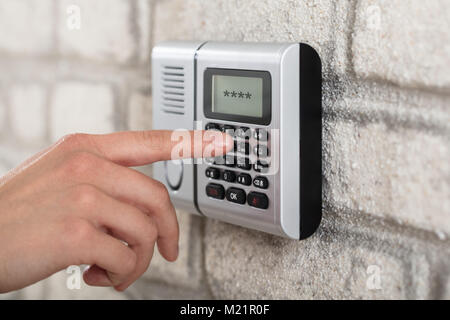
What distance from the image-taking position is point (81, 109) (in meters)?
0.91

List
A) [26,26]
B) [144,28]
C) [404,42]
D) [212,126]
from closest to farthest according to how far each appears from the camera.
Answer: [404,42] → [212,126] → [144,28] → [26,26]

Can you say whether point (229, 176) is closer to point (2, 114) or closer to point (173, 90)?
point (173, 90)

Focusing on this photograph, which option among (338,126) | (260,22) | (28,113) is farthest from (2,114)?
(338,126)

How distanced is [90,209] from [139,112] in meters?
0.30

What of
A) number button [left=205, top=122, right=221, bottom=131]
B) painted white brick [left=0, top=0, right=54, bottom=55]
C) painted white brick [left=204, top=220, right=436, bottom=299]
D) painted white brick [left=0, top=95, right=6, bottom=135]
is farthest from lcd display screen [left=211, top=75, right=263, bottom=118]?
painted white brick [left=0, top=95, right=6, bottom=135]

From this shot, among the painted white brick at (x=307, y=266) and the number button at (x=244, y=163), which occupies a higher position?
the number button at (x=244, y=163)

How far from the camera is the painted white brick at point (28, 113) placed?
969mm

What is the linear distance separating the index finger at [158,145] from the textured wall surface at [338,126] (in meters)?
0.13

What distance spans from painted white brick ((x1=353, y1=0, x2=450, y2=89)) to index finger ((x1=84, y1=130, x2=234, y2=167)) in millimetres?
170

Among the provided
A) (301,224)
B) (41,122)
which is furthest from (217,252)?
(41,122)

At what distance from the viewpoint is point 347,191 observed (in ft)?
1.98

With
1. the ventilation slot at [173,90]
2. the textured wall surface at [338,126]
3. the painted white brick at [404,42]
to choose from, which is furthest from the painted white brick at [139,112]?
the painted white brick at [404,42]

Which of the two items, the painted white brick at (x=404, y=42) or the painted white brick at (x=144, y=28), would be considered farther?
the painted white brick at (x=144, y=28)

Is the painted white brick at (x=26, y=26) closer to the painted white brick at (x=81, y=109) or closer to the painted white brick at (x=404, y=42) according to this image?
the painted white brick at (x=81, y=109)
